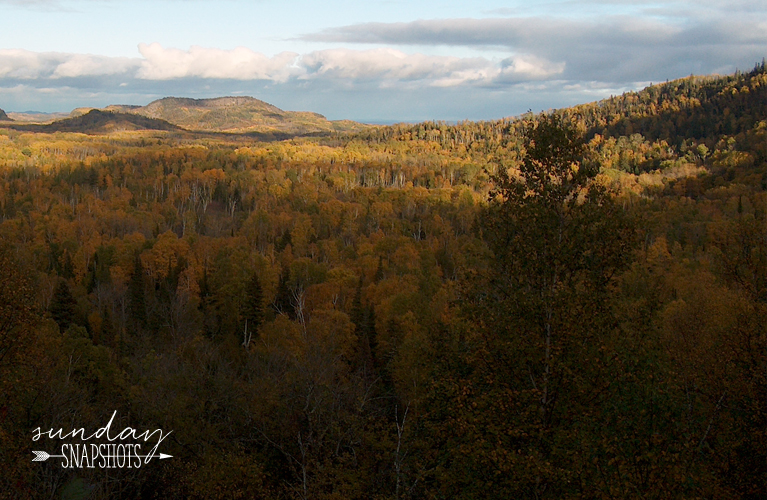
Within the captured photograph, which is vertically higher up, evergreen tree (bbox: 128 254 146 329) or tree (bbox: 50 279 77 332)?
tree (bbox: 50 279 77 332)

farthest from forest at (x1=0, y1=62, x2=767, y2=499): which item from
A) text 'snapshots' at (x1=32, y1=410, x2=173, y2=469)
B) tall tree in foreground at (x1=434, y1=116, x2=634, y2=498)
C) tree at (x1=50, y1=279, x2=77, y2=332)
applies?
text 'snapshots' at (x1=32, y1=410, x2=173, y2=469)

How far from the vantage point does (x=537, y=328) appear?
11211 millimetres

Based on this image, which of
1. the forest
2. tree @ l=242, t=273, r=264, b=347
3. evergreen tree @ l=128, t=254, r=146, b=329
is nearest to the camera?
the forest

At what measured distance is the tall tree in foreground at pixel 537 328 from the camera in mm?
10250

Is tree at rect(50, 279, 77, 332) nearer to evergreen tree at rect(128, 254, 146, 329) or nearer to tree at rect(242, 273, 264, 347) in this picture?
evergreen tree at rect(128, 254, 146, 329)

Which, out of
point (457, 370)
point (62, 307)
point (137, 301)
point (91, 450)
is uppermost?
point (457, 370)

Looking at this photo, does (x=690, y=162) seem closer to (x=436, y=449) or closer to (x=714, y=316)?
(x=714, y=316)

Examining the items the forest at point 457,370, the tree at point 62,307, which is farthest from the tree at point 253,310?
the tree at point 62,307

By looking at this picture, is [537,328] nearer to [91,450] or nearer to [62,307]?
[91,450]

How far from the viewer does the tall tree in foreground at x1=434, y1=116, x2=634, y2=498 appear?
1025 centimetres

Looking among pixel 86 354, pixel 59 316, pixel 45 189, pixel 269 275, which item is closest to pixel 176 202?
pixel 45 189

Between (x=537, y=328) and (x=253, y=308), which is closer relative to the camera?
(x=537, y=328)

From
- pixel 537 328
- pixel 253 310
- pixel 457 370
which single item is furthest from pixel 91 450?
pixel 253 310

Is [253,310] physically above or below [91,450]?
below
